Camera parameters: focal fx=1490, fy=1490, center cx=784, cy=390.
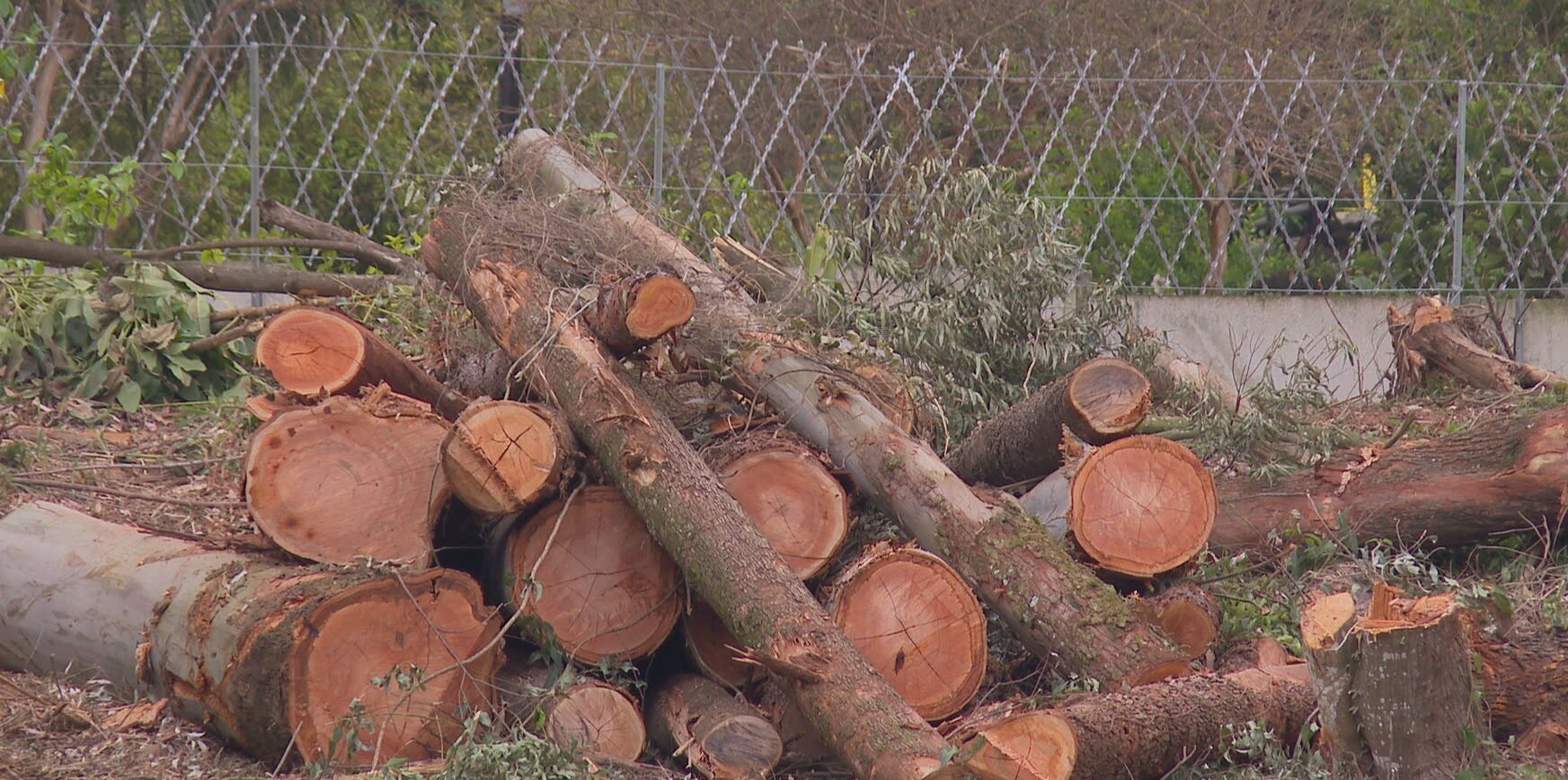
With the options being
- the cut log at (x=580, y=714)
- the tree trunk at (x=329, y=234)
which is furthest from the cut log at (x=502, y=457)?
the tree trunk at (x=329, y=234)

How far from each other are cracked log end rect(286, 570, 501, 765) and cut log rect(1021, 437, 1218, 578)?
1.53 meters

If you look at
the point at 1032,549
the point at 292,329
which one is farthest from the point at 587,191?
the point at 1032,549

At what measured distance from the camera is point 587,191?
16.6 ft

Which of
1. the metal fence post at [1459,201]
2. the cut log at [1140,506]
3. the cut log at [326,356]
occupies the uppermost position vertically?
the metal fence post at [1459,201]

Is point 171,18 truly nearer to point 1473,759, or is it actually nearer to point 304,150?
point 304,150

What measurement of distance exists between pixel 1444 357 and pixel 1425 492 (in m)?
2.10

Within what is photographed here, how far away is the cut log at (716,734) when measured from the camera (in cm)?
335

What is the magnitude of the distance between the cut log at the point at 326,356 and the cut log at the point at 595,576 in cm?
72

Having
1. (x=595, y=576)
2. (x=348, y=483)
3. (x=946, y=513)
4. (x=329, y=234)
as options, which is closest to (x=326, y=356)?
(x=348, y=483)

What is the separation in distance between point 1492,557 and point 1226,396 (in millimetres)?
1234

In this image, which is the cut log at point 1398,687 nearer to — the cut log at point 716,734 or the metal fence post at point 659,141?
the cut log at point 716,734

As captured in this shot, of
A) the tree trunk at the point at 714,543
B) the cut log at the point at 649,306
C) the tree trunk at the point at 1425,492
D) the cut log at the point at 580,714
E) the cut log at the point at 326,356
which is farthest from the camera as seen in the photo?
the cut log at the point at 326,356

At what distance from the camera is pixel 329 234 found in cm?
690

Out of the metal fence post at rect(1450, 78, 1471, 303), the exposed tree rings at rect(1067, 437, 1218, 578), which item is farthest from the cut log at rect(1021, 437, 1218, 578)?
the metal fence post at rect(1450, 78, 1471, 303)
